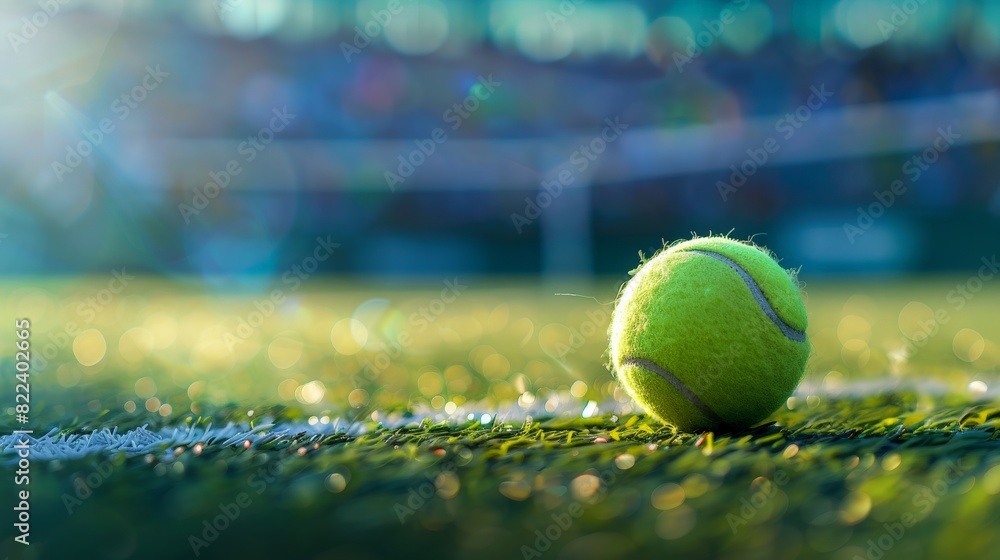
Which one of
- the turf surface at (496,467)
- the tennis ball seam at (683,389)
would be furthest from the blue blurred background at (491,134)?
the tennis ball seam at (683,389)

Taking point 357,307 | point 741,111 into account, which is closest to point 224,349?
point 357,307

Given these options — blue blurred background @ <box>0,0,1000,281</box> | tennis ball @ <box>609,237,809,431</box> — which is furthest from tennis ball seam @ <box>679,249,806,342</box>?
blue blurred background @ <box>0,0,1000,281</box>

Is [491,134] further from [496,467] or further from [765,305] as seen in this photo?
[496,467]

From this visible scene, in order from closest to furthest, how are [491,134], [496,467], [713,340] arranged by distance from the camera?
[496,467], [713,340], [491,134]

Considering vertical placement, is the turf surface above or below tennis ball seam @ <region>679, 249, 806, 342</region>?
below

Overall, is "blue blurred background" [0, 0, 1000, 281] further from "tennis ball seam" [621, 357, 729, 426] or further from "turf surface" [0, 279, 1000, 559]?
"tennis ball seam" [621, 357, 729, 426]

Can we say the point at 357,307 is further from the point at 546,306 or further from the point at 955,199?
the point at 955,199

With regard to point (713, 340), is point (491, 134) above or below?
below

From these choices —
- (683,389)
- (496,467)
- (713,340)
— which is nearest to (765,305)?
(713,340)
